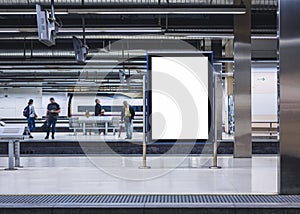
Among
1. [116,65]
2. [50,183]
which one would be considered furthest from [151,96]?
[116,65]

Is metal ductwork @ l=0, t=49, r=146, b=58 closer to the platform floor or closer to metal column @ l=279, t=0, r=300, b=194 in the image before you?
the platform floor

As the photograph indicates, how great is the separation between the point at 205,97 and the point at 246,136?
262cm

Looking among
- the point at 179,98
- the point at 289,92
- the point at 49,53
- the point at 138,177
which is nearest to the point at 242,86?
the point at 179,98

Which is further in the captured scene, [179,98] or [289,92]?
[179,98]

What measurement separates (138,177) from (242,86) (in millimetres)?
4125

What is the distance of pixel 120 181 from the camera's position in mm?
6637

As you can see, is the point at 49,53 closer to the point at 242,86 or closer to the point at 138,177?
the point at 242,86

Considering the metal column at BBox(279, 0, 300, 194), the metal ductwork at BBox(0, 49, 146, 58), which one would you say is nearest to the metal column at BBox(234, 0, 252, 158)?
the metal column at BBox(279, 0, 300, 194)

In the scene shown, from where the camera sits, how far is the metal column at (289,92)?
5.42 metres

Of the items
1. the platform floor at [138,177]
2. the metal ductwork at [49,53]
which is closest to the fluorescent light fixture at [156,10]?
A: the platform floor at [138,177]

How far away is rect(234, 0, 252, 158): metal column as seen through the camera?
10148 mm

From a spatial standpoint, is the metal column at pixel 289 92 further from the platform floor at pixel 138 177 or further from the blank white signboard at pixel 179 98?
the blank white signboard at pixel 179 98

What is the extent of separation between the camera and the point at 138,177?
7.08 metres

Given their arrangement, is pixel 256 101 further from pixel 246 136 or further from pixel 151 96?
pixel 151 96
